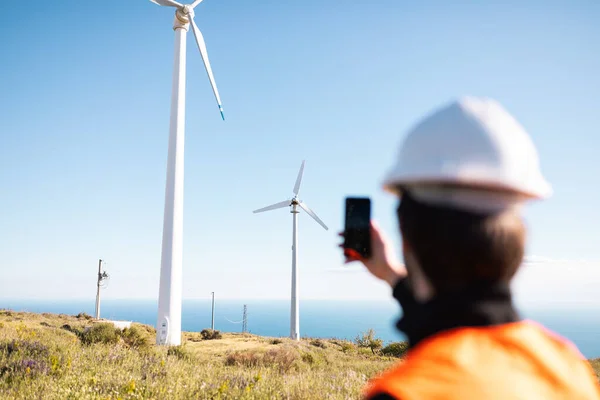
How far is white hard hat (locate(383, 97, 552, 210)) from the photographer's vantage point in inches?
49.4

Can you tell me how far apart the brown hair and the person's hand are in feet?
1.66

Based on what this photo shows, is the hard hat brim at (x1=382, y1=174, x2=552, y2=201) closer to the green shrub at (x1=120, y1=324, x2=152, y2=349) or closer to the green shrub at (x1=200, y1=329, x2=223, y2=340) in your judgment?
the green shrub at (x1=120, y1=324, x2=152, y2=349)

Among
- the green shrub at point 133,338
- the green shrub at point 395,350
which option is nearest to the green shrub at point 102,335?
the green shrub at point 133,338

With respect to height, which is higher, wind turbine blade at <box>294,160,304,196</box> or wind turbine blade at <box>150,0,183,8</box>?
wind turbine blade at <box>150,0,183,8</box>

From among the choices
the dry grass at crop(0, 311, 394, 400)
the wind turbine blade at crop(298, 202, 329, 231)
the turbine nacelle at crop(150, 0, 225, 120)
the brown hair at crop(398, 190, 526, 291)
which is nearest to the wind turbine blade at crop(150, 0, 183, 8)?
the turbine nacelle at crop(150, 0, 225, 120)

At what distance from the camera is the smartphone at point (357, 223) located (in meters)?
1.79

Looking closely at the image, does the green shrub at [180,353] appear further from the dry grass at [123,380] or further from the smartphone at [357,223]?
the smartphone at [357,223]

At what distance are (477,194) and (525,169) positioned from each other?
0.18 m

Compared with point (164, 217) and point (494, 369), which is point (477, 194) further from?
point (164, 217)

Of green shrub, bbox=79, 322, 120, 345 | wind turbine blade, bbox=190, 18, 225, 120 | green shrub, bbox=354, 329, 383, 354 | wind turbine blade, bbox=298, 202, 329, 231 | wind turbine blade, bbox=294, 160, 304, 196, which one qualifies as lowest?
green shrub, bbox=354, 329, 383, 354

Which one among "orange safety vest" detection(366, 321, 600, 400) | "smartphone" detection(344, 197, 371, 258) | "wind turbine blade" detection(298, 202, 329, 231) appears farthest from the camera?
"wind turbine blade" detection(298, 202, 329, 231)

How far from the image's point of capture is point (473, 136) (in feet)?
4.20

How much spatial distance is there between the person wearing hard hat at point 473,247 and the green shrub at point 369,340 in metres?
29.0

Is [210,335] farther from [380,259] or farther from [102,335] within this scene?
[380,259]
